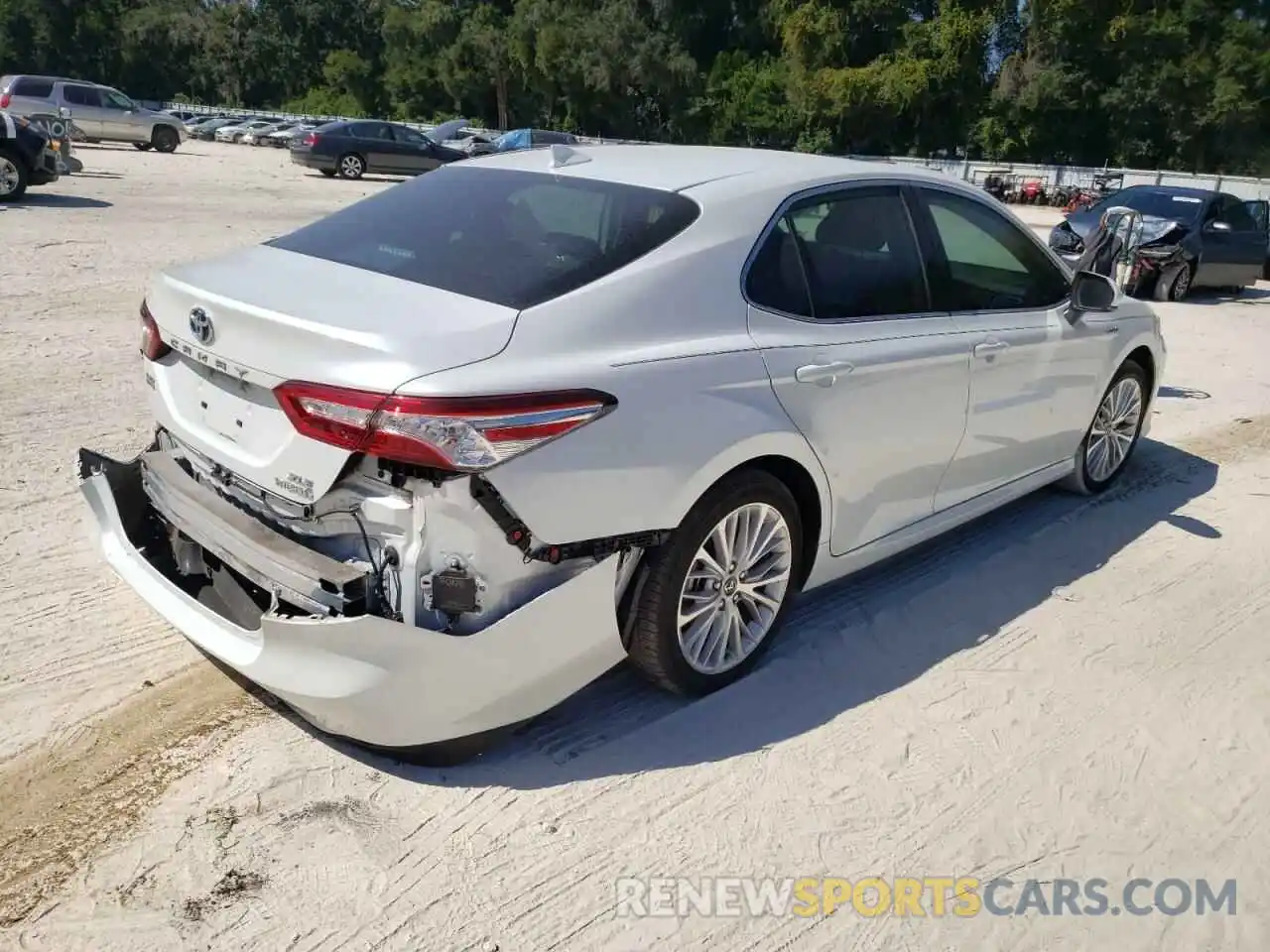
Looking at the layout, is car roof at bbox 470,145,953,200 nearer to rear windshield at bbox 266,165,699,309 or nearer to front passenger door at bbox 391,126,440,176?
rear windshield at bbox 266,165,699,309

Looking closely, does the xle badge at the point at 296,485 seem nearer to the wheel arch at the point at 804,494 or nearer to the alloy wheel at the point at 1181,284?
the wheel arch at the point at 804,494

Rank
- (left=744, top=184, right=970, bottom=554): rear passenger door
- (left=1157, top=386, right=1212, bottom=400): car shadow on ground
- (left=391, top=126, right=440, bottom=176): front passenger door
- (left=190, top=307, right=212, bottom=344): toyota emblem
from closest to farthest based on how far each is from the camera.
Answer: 1. (left=190, top=307, right=212, bottom=344): toyota emblem
2. (left=744, top=184, right=970, bottom=554): rear passenger door
3. (left=1157, top=386, right=1212, bottom=400): car shadow on ground
4. (left=391, top=126, right=440, bottom=176): front passenger door

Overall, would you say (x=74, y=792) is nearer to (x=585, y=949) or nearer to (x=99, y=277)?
(x=585, y=949)

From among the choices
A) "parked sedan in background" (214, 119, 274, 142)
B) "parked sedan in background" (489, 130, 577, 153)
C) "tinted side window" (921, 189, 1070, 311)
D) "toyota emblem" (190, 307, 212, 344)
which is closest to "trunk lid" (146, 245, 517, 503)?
"toyota emblem" (190, 307, 212, 344)

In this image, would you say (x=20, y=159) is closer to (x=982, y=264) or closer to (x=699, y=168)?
(x=699, y=168)

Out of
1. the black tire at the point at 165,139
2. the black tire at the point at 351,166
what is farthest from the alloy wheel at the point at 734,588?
the black tire at the point at 165,139

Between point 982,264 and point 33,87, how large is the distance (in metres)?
30.9

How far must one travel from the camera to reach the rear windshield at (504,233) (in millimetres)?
3227

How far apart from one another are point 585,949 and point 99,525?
2198mm

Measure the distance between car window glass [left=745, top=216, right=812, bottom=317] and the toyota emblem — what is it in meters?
1.65

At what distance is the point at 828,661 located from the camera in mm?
3971

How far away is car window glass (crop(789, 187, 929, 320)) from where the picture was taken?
12.3 feet

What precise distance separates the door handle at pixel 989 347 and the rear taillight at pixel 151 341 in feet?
9.79

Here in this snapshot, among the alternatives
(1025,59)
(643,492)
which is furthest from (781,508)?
(1025,59)
